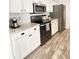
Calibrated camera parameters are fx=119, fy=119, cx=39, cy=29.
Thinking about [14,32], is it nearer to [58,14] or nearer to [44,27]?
[44,27]

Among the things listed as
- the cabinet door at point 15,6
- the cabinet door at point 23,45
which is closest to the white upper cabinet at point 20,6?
the cabinet door at point 15,6

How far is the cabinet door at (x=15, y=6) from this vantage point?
9.15 ft

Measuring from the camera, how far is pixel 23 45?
3016 mm

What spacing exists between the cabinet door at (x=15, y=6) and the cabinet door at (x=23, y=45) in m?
0.71

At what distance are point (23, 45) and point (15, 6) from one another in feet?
3.25

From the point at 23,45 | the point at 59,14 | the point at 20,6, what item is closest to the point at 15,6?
the point at 20,6

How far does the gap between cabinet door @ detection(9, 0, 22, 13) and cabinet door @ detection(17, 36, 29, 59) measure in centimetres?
71

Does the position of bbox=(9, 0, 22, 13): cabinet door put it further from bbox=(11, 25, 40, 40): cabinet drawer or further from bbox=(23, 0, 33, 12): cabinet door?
bbox=(11, 25, 40, 40): cabinet drawer

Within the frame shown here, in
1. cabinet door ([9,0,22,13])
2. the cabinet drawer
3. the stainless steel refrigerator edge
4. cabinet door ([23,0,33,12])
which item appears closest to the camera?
the cabinet drawer

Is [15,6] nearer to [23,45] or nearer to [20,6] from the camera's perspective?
[20,6]

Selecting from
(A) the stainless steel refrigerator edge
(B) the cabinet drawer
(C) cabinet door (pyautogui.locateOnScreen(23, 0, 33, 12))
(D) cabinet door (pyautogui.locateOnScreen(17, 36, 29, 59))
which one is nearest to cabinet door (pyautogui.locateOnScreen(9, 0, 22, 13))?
(C) cabinet door (pyautogui.locateOnScreen(23, 0, 33, 12))

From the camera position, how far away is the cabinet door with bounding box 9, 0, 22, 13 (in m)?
2.79
